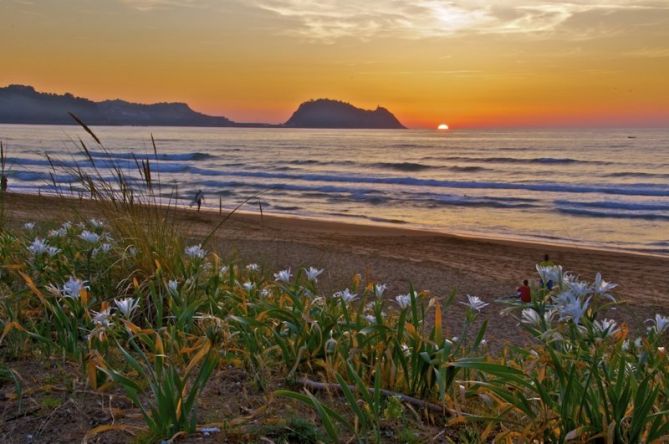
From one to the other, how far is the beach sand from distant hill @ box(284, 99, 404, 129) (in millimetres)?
143838

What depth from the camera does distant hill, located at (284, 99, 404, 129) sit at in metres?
159

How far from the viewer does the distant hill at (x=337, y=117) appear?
521 feet

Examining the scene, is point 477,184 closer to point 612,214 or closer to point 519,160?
point 612,214

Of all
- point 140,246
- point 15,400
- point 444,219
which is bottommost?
point 444,219

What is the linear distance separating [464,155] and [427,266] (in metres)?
34.4

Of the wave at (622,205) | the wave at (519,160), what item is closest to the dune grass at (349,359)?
the wave at (622,205)

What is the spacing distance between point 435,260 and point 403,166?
80.5 ft

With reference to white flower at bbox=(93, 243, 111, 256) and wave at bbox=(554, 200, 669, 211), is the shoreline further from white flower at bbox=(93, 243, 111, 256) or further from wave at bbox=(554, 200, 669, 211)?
white flower at bbox=(93, 243, 111, 256)

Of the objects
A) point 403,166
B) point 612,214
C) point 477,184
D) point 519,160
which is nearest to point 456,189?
point 477,184

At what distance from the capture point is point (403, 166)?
114 feet

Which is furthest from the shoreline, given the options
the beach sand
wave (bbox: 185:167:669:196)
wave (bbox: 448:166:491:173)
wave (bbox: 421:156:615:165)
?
wave (bbox: 421:156:615:165)

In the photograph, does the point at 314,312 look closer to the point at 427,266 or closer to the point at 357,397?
the point at 357,397

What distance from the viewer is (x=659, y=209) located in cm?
1883

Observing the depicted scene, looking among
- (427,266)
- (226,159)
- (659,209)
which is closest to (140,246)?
(427,266)
